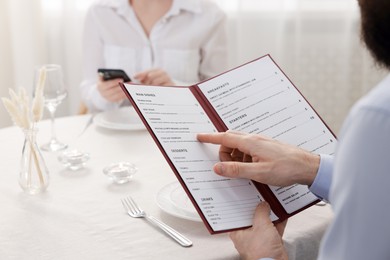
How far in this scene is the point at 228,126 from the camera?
1138mm

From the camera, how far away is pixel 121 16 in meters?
2.26

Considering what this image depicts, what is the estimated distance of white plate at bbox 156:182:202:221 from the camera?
1.12 m

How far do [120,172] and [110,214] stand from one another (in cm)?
17

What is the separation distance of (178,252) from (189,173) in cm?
14

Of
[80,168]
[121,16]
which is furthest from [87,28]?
[80,168]

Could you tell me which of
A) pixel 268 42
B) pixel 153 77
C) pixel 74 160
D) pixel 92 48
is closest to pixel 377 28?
pixel 74 160

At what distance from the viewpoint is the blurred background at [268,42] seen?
9.21 ft

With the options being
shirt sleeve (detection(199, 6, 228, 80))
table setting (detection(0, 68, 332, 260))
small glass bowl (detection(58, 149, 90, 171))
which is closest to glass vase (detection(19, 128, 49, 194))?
table setting (detection(0, 68, 332, 260))

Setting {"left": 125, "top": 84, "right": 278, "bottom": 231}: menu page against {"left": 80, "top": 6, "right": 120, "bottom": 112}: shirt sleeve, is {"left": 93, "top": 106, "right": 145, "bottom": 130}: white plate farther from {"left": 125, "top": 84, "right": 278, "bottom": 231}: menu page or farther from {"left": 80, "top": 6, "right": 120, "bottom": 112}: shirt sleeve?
{"left": 125, "top": 84, "right": 278, "bottom": 231}: menu page

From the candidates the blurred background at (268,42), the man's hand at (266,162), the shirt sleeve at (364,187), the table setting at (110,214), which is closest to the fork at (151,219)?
the table setting at (110,214)

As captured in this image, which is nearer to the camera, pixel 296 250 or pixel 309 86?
pixel 296 250

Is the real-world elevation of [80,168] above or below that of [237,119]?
below

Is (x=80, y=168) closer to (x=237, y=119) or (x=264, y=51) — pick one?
(x=237, y=119)

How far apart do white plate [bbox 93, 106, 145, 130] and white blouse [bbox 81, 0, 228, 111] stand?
424mm
